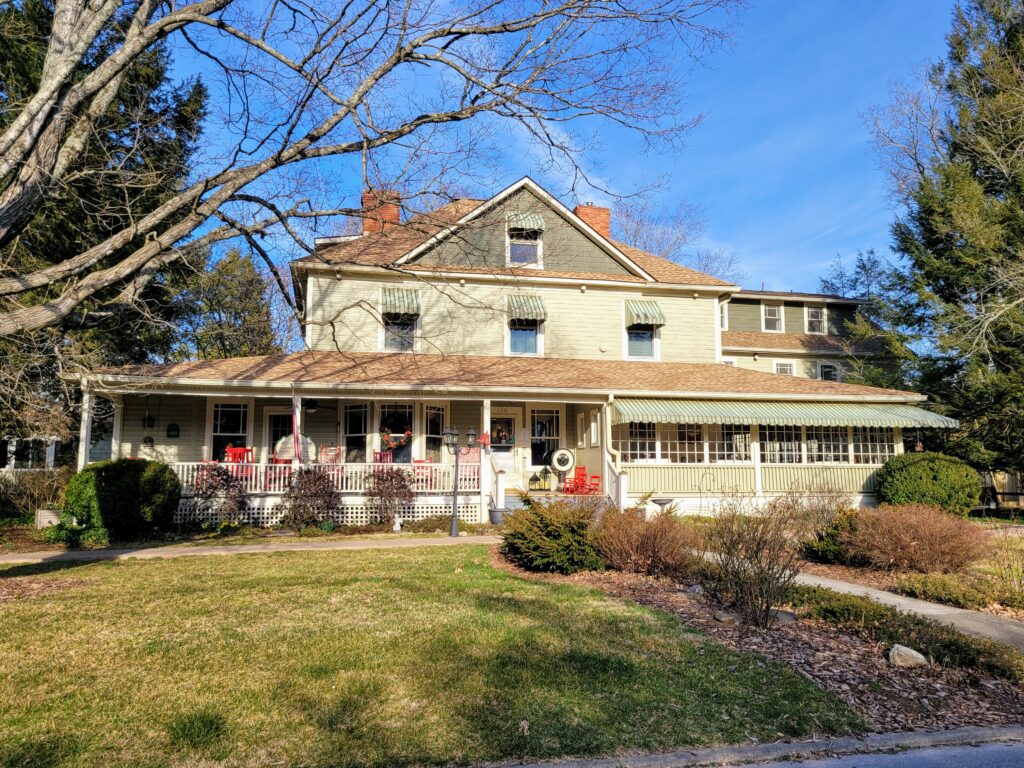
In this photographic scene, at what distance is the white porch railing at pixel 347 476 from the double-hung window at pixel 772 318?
17.6 metres

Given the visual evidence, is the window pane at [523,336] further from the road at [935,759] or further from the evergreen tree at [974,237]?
the road at [935,759]

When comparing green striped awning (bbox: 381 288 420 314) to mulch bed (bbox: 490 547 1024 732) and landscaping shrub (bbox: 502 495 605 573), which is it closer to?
landscaping shrub (bbox: 502 495 605 573)

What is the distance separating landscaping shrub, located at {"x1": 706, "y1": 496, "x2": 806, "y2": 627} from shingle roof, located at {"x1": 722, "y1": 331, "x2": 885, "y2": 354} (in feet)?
69.2

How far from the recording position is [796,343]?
2800cm

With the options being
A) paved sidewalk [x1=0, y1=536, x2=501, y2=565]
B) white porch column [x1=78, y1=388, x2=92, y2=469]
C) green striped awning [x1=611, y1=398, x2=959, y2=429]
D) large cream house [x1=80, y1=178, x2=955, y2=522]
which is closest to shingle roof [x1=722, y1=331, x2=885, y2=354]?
large cream house [x1=80, y1=178, x2=955, y2=522]

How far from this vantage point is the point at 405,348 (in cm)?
1836

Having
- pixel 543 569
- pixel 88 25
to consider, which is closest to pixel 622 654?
pixel 543 569

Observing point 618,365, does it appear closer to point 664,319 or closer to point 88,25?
point 664,319

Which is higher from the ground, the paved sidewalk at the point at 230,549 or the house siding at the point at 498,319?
the house siding at the point at 498,319

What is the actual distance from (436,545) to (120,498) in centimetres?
618

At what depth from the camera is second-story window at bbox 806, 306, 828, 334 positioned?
28906mm

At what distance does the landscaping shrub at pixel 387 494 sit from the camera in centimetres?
1525

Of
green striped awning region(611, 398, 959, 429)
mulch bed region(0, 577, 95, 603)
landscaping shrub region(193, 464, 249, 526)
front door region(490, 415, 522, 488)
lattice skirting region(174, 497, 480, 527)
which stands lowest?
mulch bed region(0, 577, 95, 603)

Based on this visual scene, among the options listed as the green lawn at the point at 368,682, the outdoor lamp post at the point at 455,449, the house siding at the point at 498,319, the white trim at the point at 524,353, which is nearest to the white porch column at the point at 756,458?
the house siding at the point at 498,319
